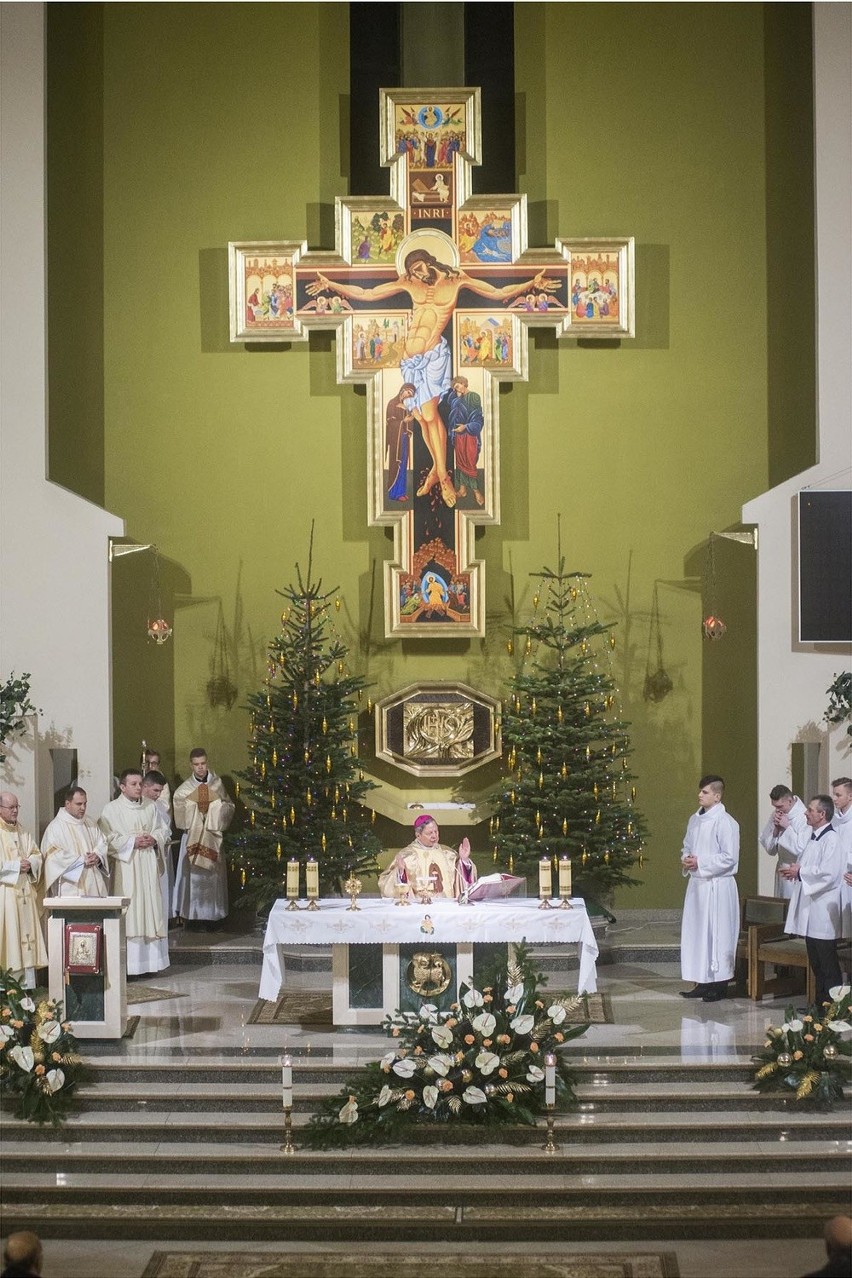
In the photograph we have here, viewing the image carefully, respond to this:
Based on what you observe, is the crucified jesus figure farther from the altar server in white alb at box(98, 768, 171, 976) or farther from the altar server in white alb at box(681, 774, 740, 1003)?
the altar server in white alb at box(681, 774, 740, 1003)

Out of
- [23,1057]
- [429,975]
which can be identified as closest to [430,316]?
[429,975]

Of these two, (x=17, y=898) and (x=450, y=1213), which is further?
(x=17, y=898)

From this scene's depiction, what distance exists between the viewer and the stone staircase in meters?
7.79

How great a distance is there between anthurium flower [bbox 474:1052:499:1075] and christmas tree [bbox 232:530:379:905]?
12.6 feet

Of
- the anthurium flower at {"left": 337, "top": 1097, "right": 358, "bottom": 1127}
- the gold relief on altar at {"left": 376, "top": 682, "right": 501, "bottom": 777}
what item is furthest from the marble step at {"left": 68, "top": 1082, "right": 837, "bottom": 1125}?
the gold relief on altar at {"left": 376, "top": 682, "right": 501, "bottom": 777}

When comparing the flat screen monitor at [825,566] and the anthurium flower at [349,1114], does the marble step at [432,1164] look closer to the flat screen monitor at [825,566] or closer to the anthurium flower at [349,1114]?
the anthurium flower at [349,1114]

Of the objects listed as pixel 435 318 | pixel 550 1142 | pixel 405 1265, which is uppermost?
pixel 435 318

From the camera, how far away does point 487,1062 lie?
336 inches

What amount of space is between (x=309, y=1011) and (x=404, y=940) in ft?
4.22

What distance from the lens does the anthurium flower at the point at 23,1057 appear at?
28.7 ft

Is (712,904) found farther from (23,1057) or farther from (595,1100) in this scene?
(23,1057)

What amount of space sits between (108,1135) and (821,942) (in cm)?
471

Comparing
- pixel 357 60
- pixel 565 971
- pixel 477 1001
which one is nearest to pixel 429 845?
pixel 477 1001

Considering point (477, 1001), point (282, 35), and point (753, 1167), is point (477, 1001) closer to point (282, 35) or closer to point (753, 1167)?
point (753, 1167)
